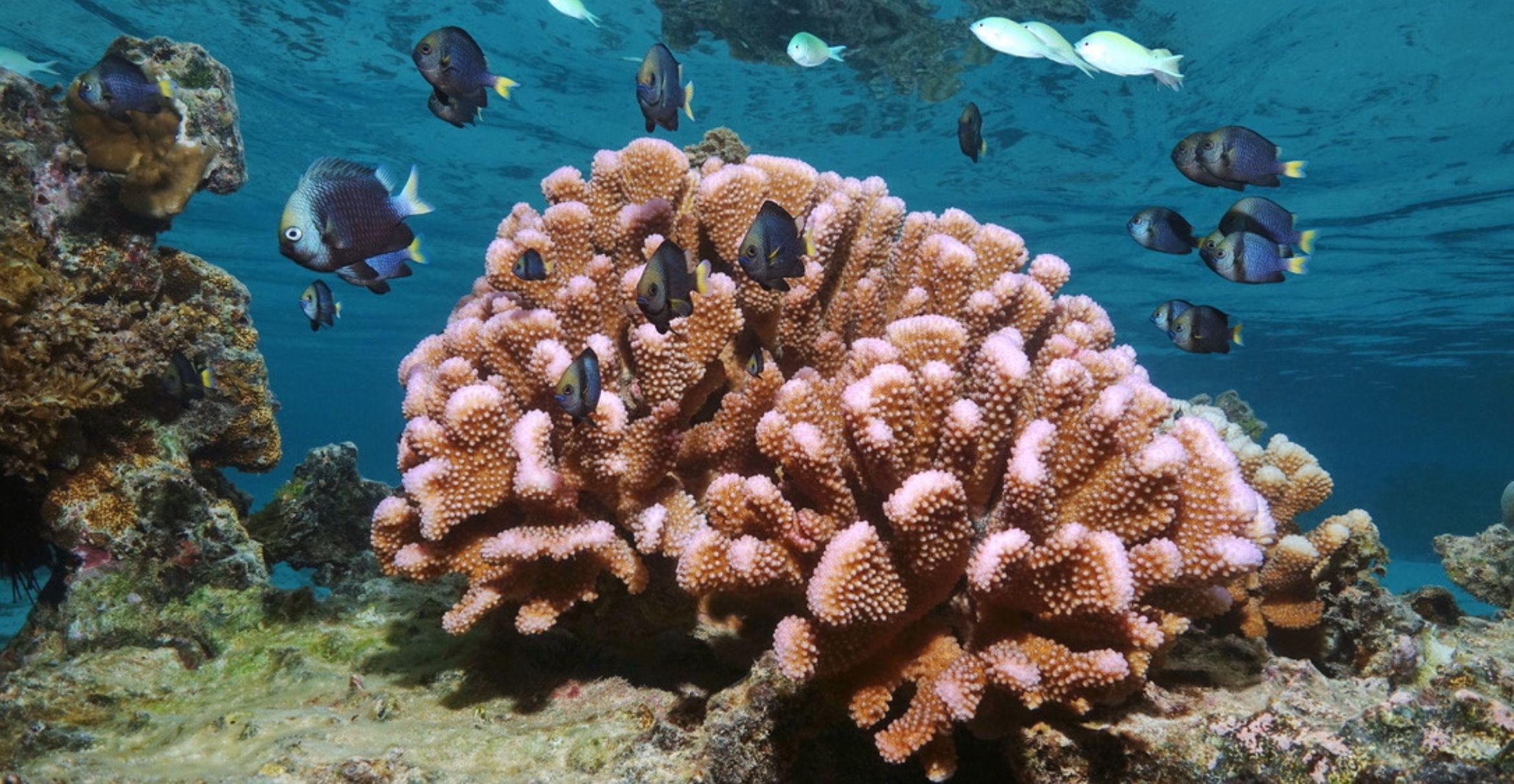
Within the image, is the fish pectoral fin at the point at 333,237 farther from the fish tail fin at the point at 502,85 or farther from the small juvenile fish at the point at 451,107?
the fish tail fin at the point at 502,85

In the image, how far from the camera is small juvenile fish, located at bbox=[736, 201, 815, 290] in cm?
269

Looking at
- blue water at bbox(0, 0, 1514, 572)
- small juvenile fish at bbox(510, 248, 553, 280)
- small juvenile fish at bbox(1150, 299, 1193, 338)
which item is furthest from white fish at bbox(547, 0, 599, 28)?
blue water at bbox(0, 0, 1514, 572)

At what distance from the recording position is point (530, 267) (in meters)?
3.09

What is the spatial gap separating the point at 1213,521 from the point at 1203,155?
8.67ft

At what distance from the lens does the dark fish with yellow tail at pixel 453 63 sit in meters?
3.44

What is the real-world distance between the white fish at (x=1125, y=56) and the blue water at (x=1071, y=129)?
32.5 feet

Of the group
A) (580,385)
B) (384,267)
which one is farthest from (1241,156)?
(384,267)

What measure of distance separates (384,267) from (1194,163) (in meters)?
4.15

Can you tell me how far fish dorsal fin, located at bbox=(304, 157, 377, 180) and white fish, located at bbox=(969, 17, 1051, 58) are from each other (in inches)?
167

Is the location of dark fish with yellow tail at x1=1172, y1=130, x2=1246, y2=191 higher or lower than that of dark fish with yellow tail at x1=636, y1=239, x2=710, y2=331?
higher

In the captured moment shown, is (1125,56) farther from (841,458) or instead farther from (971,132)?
(841,458)

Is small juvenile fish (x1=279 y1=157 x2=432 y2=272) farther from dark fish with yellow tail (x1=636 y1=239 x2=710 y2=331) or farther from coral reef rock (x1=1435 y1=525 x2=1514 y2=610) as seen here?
coral reef rock (x1=1435 y1=525 x2=1514 y2=610)

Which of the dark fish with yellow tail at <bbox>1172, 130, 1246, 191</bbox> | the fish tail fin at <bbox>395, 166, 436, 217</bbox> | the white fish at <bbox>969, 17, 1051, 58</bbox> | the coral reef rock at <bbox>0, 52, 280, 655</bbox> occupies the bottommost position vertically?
the coral reef rock at <bbox>0, 52, 280, 655</bbox>

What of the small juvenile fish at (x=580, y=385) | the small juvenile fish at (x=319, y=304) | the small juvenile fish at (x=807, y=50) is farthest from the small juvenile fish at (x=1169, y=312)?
the small juvenile fish at (x=319, y=304)
